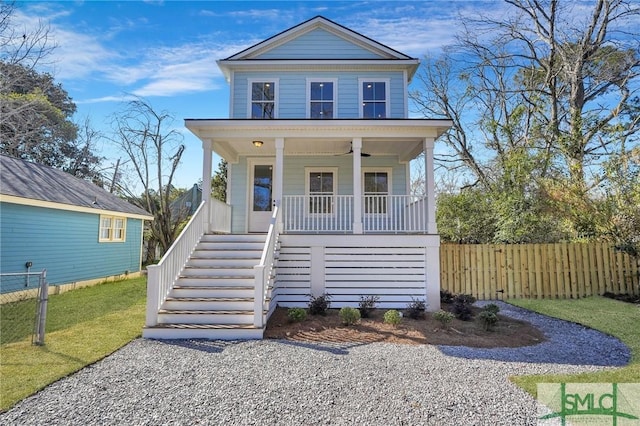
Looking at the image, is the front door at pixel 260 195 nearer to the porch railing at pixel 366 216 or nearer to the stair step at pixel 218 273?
the porch railing at pixel 366 216

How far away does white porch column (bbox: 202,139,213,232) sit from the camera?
781cm

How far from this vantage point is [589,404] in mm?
3146

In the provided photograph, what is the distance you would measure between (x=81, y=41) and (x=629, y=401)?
51.9ft

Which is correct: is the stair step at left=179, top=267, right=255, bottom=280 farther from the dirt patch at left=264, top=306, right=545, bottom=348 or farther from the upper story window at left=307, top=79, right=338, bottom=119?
the upper story window at left=307, top=79, right=338, bottom=119

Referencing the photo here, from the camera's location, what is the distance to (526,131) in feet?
52.0

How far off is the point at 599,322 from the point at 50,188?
15.7m

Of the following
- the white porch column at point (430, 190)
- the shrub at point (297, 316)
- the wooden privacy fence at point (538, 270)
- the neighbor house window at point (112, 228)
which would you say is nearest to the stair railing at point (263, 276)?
the shrub at point (297, 316)

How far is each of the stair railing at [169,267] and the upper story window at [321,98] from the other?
4.91 metres

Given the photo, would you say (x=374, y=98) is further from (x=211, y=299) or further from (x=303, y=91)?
(x=211, y=299)

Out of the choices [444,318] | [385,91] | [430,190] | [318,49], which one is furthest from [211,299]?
[318,49]

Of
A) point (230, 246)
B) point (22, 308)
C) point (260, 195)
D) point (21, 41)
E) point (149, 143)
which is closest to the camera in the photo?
point (230, 246)

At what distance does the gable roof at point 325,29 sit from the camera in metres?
10.5

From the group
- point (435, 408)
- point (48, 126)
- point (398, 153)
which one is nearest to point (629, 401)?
point (435, 408)

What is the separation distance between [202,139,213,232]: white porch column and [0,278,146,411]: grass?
2.75m
